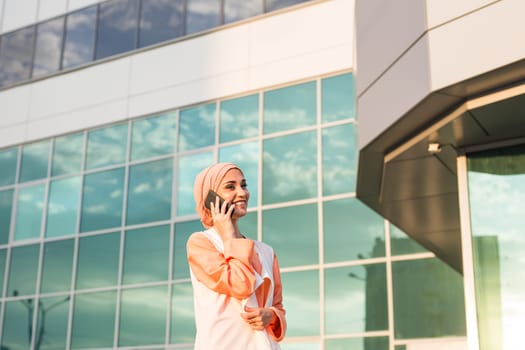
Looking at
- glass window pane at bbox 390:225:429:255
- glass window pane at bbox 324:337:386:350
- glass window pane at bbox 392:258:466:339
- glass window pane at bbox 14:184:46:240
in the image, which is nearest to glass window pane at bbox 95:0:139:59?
glass window pane at bbox 14:184:46:240

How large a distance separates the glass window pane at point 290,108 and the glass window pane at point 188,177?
1.51 meters

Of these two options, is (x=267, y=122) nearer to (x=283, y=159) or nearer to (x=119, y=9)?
(x=283, y=159)

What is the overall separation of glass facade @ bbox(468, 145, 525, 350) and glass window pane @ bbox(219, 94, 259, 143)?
8214 mm

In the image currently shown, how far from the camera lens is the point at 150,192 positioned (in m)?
17.5

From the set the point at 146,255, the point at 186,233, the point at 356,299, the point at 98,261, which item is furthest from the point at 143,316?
the point at 356,299

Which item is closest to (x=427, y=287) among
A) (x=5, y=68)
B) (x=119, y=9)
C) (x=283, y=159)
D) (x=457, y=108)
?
(x=283, y=159)

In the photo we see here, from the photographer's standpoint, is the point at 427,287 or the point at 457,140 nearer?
the point at 457,140

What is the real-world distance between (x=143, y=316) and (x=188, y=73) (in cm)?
501

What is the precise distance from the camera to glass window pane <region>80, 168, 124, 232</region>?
1777 centimetres

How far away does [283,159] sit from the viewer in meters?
16.0

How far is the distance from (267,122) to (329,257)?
10.1 ft

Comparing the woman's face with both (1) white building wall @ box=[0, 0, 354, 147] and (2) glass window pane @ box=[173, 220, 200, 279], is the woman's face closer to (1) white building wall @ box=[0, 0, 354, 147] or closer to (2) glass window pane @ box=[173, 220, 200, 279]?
(1) white building wall @ box=[0, 0, 354, 147]

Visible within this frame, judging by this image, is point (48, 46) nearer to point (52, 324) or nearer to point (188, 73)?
point (188, 73)

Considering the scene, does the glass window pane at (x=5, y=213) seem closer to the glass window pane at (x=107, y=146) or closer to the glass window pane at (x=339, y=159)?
the glass window pane at (x=107, y=146)
